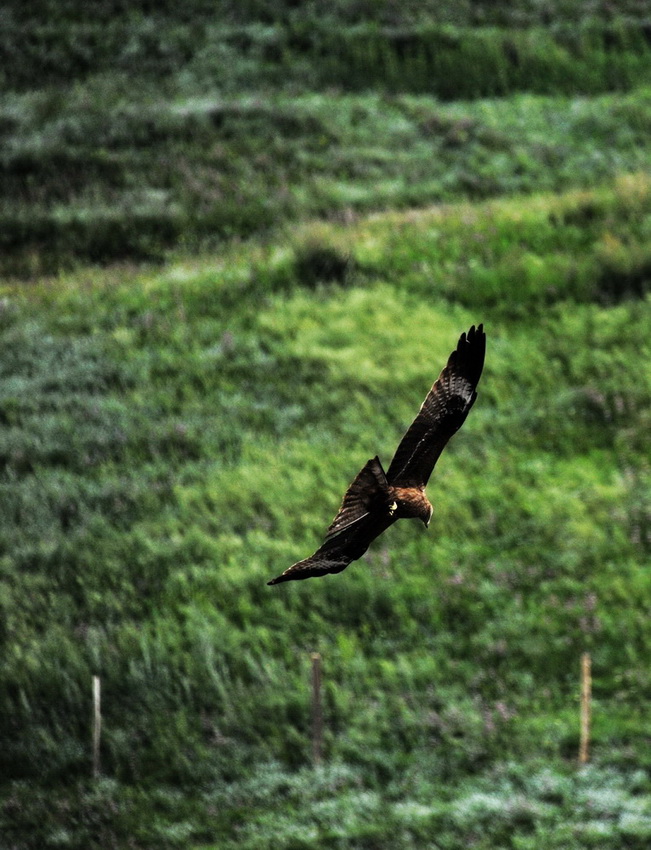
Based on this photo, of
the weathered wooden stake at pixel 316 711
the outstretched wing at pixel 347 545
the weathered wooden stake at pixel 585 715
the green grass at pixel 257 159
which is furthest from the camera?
the green grass at pixel 257 159

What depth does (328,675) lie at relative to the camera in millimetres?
10242

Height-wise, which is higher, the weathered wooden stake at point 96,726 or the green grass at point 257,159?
the green grass at point 257,159

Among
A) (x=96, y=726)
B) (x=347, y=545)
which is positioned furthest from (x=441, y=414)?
(x=96, y=726)

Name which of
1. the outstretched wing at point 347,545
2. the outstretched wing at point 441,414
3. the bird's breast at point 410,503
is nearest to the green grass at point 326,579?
the outstretched wing at point 441,414

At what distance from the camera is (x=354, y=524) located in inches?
155

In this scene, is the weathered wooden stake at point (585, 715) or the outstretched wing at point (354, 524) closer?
the outstretched wing at point (354, 524)

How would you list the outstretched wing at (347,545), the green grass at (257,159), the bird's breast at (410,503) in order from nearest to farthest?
the outstretched wing at (347,545) < the bird's breast at (410,503) < the green grass at (257,159)

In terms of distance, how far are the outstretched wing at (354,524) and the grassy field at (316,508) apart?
17.9 feet

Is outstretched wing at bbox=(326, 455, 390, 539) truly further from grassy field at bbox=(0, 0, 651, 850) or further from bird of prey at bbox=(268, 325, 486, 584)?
grassy field at bbox=(0, 0, 651, 850)

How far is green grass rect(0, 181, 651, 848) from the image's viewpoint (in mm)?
9422

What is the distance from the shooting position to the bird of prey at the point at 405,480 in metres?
3.84

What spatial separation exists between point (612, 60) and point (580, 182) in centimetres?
614

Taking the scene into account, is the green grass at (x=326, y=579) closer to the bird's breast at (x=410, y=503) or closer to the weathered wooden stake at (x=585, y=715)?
the weathered wooden stake at (x=585, y=715)

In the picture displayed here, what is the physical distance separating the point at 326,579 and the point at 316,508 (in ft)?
3.87
